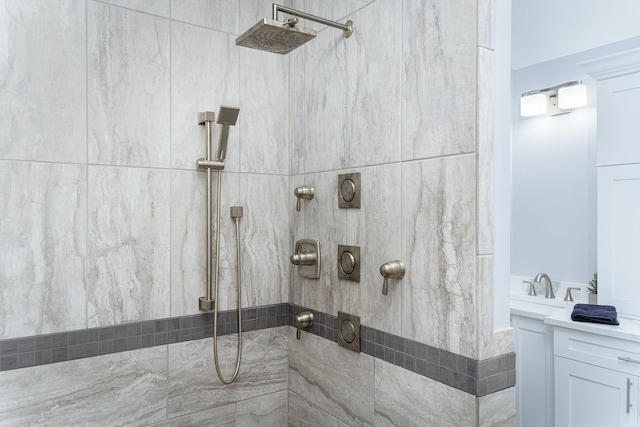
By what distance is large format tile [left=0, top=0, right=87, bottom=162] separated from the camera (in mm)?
1506

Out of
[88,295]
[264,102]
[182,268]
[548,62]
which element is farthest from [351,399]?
[548,62]

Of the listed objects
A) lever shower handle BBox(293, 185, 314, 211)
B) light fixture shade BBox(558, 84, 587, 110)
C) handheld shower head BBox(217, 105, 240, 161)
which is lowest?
lever shower handle BBox(293, 185, 314, 211)

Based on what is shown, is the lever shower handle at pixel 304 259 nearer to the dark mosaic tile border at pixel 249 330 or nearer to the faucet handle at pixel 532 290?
the dark mosaic tile border at pixel 249 330

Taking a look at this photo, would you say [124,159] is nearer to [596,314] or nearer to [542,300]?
[596,314]

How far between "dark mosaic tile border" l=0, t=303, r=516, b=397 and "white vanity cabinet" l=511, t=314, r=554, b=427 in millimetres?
1804

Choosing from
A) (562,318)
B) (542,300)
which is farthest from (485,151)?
(542,300)

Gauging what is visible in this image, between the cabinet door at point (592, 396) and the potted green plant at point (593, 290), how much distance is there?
49cm

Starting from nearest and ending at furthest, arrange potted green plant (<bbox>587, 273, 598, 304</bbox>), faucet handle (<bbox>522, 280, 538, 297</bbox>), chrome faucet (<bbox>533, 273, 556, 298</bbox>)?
1. potted green plant (<bbox>587, 273, 598, 304</bbox>)
2. chrome faucet (<bbox>533, 273, 556, 298</bbox>)
3. faucet handle (<bbox>522, 280, 538, 297</bbox>)

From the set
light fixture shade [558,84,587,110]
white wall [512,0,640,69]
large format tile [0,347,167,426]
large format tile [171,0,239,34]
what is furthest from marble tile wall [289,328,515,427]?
white wall [512,0,640,69]

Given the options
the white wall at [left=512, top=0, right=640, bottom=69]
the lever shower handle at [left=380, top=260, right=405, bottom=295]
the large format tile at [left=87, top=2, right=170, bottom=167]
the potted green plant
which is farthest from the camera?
the potted green plant

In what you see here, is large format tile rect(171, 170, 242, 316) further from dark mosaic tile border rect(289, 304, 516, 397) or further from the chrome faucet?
the chrome faucet

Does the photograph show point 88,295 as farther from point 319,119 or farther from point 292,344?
point 319,119

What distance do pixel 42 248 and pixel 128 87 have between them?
694 millimetres

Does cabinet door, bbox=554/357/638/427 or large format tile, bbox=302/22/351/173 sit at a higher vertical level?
large format tile, bbox=302/22/351/173
